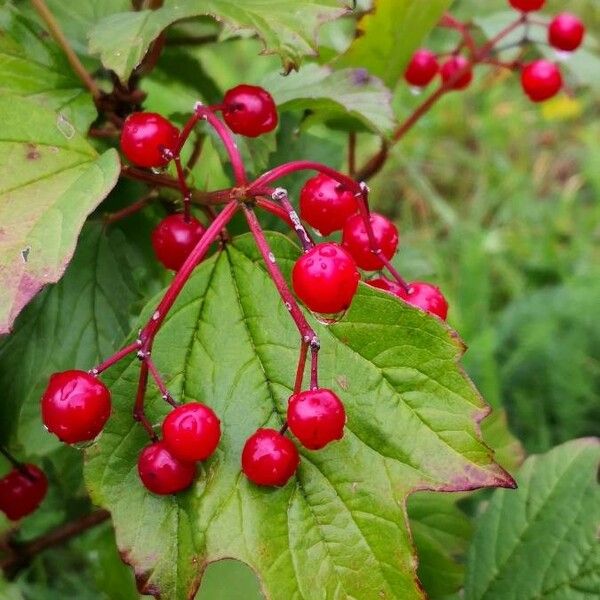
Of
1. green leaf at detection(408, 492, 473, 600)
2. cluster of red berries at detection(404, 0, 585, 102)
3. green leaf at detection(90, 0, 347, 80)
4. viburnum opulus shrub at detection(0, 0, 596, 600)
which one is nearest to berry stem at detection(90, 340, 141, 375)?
viburnum opulus shrub at detection(0, 0, 596, 600)

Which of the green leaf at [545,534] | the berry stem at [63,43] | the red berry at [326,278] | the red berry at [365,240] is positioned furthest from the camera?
the green leaf at [545,534]

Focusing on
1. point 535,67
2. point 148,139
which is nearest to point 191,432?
point 148,139

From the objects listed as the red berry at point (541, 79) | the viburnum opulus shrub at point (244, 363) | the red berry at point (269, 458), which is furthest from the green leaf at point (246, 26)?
the red berry at point (541, 79)

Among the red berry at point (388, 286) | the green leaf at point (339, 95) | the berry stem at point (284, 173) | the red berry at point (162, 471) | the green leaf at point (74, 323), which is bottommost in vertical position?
the green leaf at point (74, 323)

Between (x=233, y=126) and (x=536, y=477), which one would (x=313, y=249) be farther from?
(x=536, y=477)

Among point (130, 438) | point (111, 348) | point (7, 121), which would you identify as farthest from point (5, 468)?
point (7, 121)

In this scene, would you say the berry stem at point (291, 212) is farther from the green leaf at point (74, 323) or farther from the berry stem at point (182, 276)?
the green leaf at point (74, 323)

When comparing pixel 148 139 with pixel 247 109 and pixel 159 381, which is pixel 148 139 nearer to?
pixel 247 109
